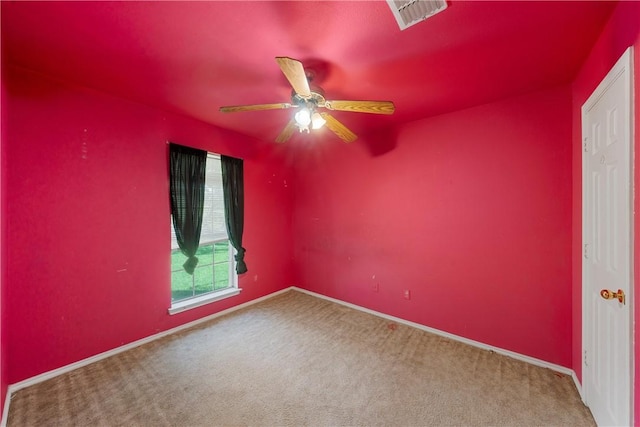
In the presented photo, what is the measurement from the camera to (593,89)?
63.6 inches

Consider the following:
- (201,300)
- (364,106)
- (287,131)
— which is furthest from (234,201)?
(364,106)

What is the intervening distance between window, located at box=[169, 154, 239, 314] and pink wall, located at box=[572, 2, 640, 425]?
11.2 ft

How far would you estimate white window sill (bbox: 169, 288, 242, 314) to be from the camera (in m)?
2.76

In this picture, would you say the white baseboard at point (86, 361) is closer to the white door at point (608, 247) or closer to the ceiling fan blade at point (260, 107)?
the ceiling fan blade at point (260, 107)

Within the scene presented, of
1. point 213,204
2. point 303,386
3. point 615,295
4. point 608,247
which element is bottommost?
point 303,386

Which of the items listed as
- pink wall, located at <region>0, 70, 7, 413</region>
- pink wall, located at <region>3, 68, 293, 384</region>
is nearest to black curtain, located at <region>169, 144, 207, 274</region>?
pink wall, located at <region>3, 68, 293, 384</region>

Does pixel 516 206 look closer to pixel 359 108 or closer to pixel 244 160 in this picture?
pixel 359 108

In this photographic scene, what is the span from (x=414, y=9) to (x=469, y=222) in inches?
77.1

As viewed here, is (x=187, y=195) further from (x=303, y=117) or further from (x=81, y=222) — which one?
(x=303, y=117)

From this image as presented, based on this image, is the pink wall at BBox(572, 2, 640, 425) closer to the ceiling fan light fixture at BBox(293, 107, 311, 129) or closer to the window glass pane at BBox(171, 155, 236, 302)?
the ceiling fan light fixture at BBox(293, 107, 311, 129)

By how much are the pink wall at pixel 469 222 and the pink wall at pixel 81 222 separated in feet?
6.98

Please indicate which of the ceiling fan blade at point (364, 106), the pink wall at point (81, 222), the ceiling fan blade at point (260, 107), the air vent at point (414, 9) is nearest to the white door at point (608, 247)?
the air vent at point (414, 9)

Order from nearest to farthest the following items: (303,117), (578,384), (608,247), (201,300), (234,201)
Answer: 1. (608,247)
2. (303,117)
3. (578,384)
4. (201,300)
5. (234,201)

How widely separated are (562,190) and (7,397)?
4.46 m
